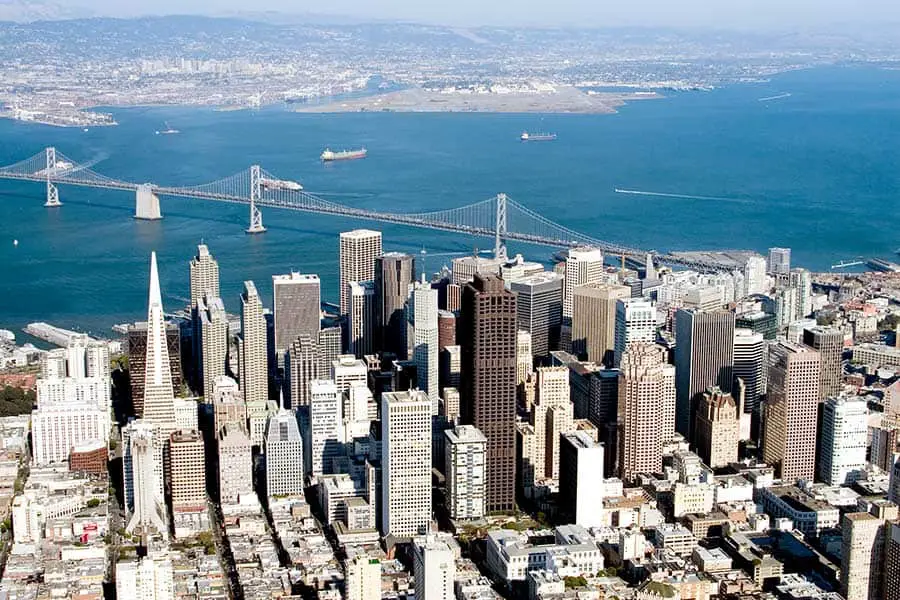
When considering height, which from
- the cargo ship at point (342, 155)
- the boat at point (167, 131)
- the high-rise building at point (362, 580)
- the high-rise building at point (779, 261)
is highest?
the boat at point (167, 131)

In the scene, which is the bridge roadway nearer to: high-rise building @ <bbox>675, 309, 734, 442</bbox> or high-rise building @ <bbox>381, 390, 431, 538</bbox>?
high-rise building @ <bbox>675, 309, 734, 442</bbox>

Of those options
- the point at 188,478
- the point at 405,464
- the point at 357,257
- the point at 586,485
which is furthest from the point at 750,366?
the point at 357,257

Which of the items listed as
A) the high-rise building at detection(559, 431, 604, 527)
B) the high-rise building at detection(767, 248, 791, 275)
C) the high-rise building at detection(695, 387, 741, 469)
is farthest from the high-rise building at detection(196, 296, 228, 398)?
the high-rise building at detection(767, 248, 791, 275)

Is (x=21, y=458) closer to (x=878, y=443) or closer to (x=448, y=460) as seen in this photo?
(x=448, y=460)

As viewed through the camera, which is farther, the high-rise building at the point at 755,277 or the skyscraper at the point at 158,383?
the high-rise building at the point at 755,277

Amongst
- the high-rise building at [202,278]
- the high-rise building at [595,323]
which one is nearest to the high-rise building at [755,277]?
the high-rise building at [595,323]

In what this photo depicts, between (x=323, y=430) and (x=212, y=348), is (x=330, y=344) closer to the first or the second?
(x=212, y=348)

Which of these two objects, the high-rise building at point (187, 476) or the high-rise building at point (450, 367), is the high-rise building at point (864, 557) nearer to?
the high-rise building at point (450, 367)
